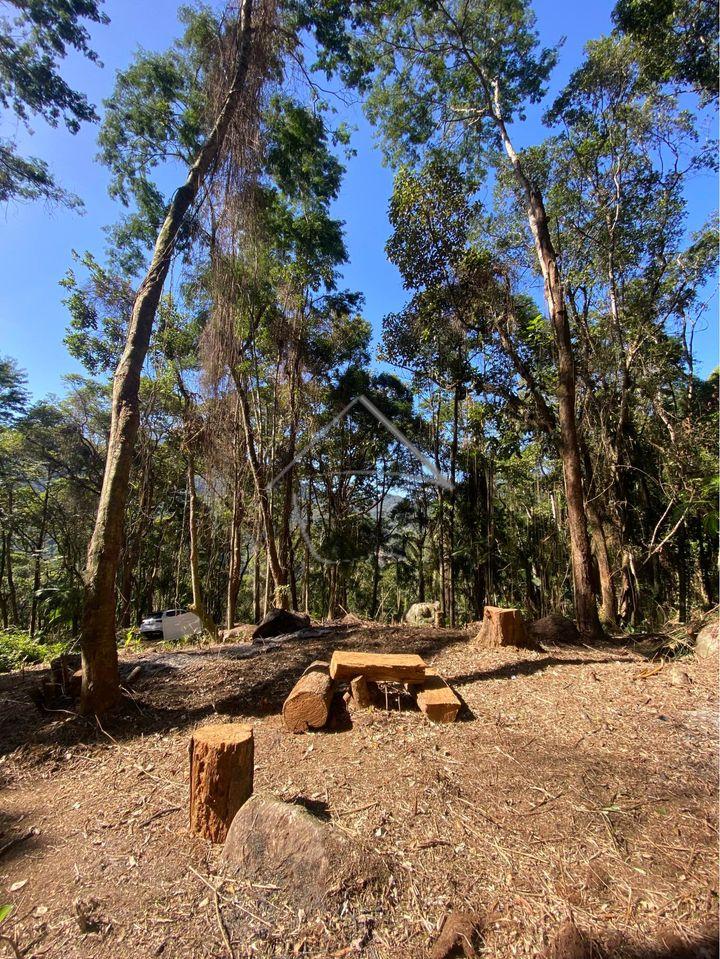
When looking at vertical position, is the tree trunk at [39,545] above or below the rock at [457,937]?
above

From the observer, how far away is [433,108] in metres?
7.99

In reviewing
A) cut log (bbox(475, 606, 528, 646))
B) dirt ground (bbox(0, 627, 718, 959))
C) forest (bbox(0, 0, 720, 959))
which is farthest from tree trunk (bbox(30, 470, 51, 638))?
cut log (bbox(475, 606, 528, 646))

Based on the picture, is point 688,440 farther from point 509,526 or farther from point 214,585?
point 214,585

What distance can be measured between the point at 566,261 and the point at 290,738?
10.2 metres

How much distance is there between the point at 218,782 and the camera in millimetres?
2121

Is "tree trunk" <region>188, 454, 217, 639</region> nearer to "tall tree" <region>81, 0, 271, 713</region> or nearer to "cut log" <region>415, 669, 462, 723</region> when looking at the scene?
"tall tree" <region>81, 0, 271, 713</region>

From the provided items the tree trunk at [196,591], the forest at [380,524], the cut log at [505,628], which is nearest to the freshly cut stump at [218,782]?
the forest at [380,524]

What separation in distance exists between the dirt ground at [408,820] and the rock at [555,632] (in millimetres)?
1450

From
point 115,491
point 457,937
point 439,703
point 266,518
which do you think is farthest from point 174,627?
point 457,937

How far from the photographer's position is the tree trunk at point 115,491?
11.6ft

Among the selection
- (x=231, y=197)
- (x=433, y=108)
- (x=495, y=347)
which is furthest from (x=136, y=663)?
(x=433, y=108)

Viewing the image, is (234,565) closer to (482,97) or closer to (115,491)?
(115,491)

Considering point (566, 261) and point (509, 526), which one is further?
point (509, 526)

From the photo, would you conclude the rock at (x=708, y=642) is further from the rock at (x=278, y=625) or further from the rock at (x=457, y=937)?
the rock at (x=278, y=625)
